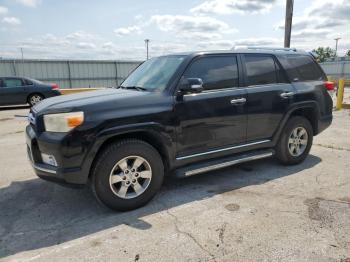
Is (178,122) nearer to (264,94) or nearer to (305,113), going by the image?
(264,94)

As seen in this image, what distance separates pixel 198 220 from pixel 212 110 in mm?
1426

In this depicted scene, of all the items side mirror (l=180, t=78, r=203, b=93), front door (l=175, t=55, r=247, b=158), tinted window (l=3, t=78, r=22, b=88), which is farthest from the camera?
tinted window (l=3, t=78, r=22, b=88)

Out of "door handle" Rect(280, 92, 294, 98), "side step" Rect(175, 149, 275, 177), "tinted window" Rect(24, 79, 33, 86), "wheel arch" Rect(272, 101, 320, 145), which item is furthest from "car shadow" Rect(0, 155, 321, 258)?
"tinted window" Rect(24, 79, 33, 86)

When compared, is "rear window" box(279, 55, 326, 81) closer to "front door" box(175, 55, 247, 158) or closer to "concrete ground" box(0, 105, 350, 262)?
"front door" box(175, 55, 247, 158)

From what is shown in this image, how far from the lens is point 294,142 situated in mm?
5230

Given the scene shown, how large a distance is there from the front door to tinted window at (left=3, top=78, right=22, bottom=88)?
464 inches

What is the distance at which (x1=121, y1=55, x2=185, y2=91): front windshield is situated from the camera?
409cm

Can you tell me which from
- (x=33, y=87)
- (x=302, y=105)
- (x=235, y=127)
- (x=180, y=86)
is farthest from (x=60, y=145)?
(x=33, y=87)

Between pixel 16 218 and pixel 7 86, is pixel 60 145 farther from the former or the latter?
pixel 7 86

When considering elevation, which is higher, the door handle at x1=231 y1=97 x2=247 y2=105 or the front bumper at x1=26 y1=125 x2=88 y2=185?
the door handle at x1=231 y1=97 x2=247 y2=105

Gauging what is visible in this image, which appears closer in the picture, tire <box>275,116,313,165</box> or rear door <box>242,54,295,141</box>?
rear door <box>242,54,295,141</box>

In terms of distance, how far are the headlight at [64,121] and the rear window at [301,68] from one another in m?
3.30

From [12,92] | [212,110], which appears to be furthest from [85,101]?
[12,92]

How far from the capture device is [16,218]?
3625 mm
